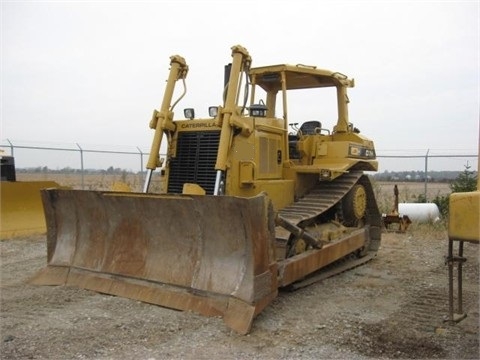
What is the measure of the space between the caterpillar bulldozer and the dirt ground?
0.23 meters

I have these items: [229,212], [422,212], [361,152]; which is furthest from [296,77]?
[422,212]

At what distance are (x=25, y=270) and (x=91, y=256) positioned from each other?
165 cm

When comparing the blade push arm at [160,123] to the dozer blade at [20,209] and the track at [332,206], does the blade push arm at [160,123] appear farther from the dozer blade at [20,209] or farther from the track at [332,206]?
the dozer blade at [20,209]

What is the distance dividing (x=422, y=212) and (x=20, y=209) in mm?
9456

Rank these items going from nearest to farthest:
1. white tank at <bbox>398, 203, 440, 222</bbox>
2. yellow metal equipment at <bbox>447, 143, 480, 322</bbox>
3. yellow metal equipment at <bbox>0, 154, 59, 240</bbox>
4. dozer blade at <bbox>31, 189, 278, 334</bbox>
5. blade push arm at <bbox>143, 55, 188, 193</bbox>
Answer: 1. yellow metal equipment at <bbox>447, 143, 480, 322</bbox>
2. dozer blade at <bbox>31, 189, 278, 334</bbox>
3. blade push arm at <bbox>143, 55, 188, 193</bbox>
4. yellow metal equipment at <bbox>0, 154, 59, 240</bbox>
5. white tank at <bbox>398, 203, 440, 222</bbox>

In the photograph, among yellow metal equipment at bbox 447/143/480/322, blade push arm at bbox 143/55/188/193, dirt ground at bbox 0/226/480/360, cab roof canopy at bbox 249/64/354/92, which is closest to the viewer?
yellow metal equipment at bbox 447/143/480/322

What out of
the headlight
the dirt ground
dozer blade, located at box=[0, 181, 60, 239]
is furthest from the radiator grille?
dozer blade, located at box=[0, 181, 60, 239]

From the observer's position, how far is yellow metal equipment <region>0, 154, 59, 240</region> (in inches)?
372

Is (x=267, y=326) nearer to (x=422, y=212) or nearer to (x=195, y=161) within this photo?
(x=195, y=161)

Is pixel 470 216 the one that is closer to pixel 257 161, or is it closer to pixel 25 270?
pixel 257 161

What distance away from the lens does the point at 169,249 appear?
5293 millimetres

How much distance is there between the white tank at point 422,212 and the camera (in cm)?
1220

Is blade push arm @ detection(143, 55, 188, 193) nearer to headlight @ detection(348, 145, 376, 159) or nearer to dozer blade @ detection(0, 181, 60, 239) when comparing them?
headlight @ detection(348, 145, 376, 159)

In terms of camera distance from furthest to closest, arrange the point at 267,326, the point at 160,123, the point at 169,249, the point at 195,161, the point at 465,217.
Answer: the point at 160,123
the point at 195,161
the point at 169,249
the point at 267,326
the point at 465,217
